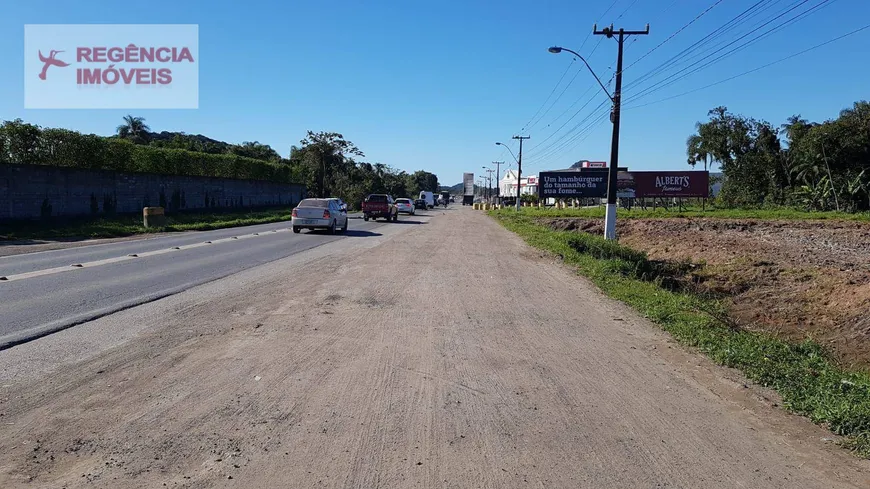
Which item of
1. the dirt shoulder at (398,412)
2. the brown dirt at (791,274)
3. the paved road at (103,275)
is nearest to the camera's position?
the dirt shoulder at (398,412)

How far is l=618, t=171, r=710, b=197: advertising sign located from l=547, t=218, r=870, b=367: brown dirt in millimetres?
22655

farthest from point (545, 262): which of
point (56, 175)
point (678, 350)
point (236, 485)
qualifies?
point (56, 175)

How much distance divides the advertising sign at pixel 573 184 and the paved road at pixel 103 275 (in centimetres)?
3741

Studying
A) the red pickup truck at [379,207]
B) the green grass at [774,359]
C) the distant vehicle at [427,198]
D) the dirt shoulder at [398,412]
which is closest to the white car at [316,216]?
the red pickup truck at [379,207]

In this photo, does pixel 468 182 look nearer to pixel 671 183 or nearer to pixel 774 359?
pixel 671 183

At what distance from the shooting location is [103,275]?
41.4ft

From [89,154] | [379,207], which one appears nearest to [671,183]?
[379,207]

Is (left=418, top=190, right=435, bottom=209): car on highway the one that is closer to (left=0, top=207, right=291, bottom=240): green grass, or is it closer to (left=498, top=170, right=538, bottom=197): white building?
(left=498, top=170, right=538, bottom=197): white building

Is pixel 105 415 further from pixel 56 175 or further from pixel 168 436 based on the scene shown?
pixel 56 175

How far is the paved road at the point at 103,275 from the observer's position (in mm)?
8688

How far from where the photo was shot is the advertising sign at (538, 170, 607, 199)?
55.2 meters

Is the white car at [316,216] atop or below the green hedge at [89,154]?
below

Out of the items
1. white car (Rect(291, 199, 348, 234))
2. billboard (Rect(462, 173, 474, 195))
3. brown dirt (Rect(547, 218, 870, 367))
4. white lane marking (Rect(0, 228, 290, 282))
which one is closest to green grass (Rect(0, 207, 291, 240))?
white car (Rect(291, 199, 348, 234))

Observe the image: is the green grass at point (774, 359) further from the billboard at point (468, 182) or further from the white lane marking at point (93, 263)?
the billboard at point (468, 182)
